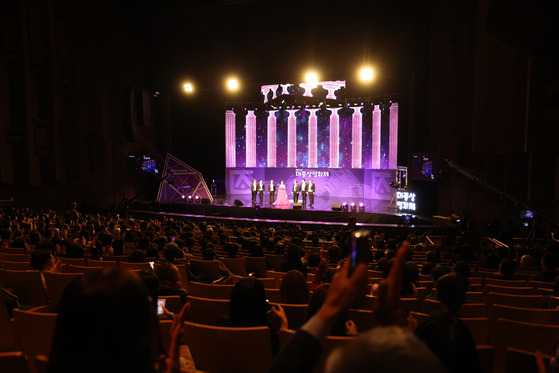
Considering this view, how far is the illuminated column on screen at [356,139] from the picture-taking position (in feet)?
70.8

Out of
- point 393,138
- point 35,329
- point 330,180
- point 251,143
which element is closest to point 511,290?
point 35,329

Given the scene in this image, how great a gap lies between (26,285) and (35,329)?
2107mm

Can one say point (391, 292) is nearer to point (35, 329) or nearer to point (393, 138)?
point (35, 329)

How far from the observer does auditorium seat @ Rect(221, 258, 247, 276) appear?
20.7 feet

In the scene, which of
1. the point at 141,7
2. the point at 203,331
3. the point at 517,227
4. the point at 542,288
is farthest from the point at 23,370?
the point at 141,7

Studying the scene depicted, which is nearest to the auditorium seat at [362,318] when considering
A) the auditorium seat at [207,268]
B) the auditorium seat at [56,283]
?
the auditorium seat at [56,283]

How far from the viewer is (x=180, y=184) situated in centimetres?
2044

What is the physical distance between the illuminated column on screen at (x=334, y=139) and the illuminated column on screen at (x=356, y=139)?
0.81m

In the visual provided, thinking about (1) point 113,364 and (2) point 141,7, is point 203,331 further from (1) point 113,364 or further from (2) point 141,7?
(2) point 141,7

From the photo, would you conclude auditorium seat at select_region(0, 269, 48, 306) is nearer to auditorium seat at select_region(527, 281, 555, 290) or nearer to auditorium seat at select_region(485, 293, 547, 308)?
auditorium seat at select_region(485, 293, 547, 308)

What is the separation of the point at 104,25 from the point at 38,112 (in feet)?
17.6

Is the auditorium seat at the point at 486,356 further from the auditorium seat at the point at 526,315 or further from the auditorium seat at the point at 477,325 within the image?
the auditorium seat at the point at 526,315

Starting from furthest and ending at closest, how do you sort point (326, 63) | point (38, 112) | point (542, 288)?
point (326, 63)
point (38, 112)
point (542, 288)

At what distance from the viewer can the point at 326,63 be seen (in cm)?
1991
